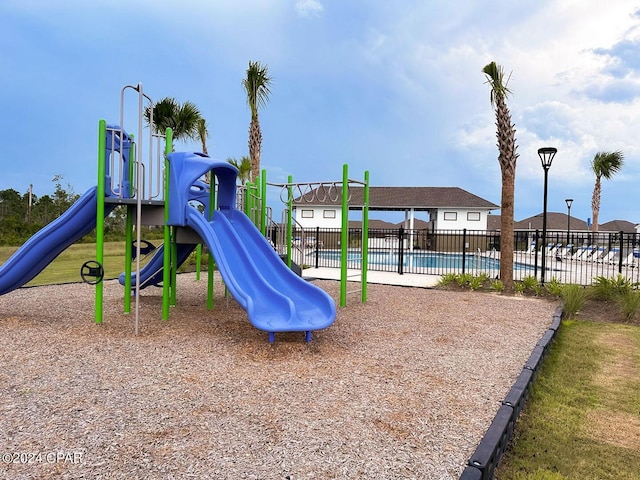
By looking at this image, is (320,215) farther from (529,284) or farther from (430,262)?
(529,284)

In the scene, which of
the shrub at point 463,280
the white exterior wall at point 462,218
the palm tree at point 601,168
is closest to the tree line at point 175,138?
the shrub at point 463,280

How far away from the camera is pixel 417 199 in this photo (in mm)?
34250

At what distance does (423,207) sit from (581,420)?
98.5 feet

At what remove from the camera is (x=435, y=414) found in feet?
12.3

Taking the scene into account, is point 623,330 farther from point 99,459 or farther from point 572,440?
point 99,459

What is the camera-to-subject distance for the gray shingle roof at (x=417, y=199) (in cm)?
3300

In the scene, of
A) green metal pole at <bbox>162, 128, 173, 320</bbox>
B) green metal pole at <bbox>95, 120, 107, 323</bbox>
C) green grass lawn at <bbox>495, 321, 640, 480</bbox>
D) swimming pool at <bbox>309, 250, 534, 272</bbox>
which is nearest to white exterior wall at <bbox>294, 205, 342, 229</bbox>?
swimming pool at <bbox>309, 250, 534, 272</bbox>

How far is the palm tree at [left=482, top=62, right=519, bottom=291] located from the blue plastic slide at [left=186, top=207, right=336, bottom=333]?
7.37 metres

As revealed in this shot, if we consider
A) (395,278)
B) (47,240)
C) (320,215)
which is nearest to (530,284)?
(395,278)

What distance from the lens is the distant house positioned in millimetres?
33000

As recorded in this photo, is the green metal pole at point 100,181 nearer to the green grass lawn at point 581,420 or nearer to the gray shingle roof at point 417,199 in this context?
the green grass lawn at point 581,420

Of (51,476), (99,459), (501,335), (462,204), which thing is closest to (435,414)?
(99,459)

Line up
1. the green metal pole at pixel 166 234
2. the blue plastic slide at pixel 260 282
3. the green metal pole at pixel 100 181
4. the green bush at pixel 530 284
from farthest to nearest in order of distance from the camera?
the green bush at pixel 530 284 → the green metal pole at pixel 166 234 → the green metal pole at pixel 100 181 → the blue plastic slide at pixel 260 282

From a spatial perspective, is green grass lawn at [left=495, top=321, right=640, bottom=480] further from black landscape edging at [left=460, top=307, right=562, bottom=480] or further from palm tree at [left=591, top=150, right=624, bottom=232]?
palm tree at [left=591, top=150, right=624, bottom=232]
